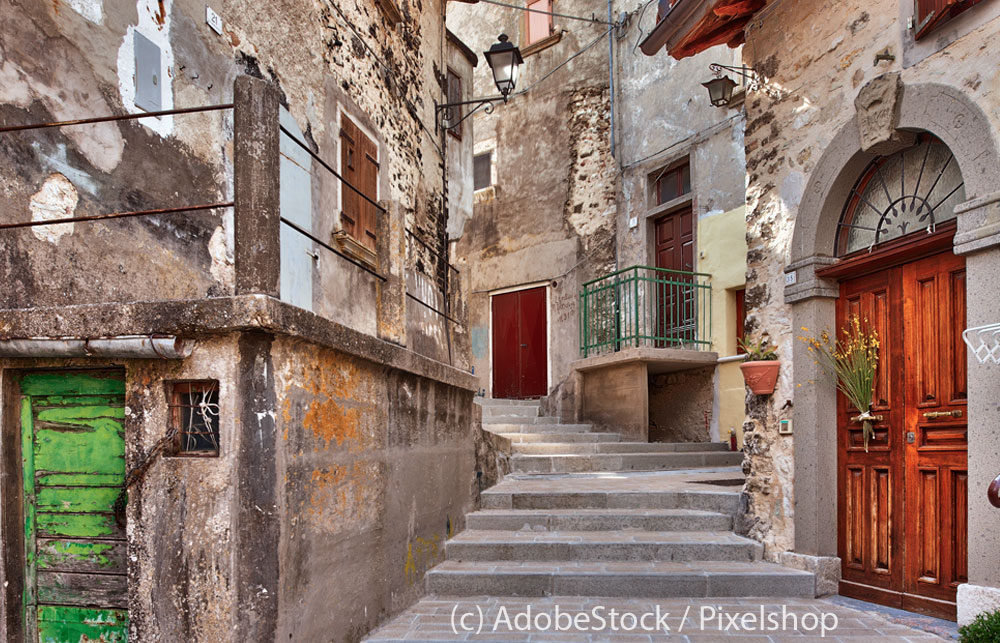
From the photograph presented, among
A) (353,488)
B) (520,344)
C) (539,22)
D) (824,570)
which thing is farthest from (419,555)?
(539,22)

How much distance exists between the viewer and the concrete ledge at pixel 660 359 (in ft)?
29.6

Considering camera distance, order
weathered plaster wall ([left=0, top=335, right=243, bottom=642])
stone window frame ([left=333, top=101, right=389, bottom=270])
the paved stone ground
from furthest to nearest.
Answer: stone window frame ([left=333, top=101, right=389, bottom=270]) → the paved stone ground → weathered plaster wall ([left=0, top=335, right=243, bottom=642])

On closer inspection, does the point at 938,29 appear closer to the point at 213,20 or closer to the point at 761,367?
the point at 761,367

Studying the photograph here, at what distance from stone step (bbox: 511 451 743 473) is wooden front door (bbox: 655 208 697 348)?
2.14m

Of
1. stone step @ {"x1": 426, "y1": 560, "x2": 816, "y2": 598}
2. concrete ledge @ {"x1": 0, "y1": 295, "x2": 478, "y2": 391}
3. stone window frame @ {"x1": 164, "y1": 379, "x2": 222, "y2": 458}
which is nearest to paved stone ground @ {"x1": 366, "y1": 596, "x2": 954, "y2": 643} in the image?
stone step @ {"x1": 426, "y1": 560, "x2": 816, "y2": 598}

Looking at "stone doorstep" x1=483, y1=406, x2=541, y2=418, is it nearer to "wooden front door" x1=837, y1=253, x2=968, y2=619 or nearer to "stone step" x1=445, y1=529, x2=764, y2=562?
"stone step" x1=445, y1=529, x2=764, y2=562

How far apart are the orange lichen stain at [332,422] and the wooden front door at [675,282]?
21.9 ft

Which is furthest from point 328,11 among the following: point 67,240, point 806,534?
point 806,534

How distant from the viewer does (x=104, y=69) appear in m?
4.57

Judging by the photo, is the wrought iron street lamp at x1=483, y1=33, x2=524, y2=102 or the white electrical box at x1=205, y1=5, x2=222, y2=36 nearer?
the white electrical box at x1=205, y1=5, x2=222, y2=36

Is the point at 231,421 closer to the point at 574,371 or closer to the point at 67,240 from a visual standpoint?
the point at 67,240

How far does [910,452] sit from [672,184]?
7037mm

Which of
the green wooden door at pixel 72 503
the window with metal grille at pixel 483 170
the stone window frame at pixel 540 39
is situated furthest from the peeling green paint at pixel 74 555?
the stone window frame at pixel 540 39

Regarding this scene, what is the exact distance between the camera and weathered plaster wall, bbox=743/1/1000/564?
4.54 meters
